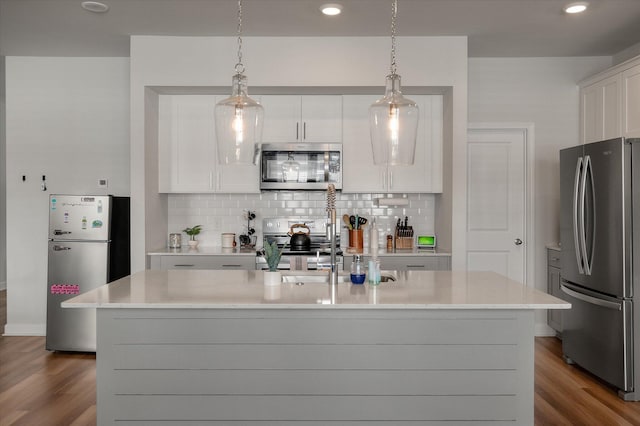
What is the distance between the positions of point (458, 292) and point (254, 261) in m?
2.47

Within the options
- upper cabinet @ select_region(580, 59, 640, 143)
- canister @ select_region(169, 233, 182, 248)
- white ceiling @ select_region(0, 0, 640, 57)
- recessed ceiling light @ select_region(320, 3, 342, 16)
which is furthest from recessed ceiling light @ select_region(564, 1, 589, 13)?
canister @ select_region(169, 233, 182, 248)

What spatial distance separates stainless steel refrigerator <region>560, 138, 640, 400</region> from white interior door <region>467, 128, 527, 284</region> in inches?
39.4

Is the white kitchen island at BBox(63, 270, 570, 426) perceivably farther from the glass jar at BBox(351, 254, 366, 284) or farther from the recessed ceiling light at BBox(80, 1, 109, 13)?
the recessed ceiling light at BBox(80, 1, 109, 13)

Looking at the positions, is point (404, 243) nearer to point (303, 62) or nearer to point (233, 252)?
point (233, 252)

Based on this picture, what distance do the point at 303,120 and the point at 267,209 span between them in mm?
990

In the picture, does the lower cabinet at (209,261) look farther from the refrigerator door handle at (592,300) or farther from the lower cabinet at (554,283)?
the lower cabinet at (554,283)

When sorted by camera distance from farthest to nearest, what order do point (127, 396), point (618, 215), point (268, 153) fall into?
1. point (268, 153)
2. point (618, 215)
3. point (127, 396)

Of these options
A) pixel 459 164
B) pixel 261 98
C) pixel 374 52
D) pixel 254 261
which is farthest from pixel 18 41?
pixel 459 164

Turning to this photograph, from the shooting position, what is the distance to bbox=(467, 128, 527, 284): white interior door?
5391 mm

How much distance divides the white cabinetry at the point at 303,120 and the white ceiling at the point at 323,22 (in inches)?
26.3

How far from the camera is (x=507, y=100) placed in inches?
210

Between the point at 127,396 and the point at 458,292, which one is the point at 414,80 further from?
the point at 127,396

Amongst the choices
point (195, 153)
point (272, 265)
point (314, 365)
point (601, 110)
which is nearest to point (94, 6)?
point (195, 153)

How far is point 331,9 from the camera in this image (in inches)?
156
